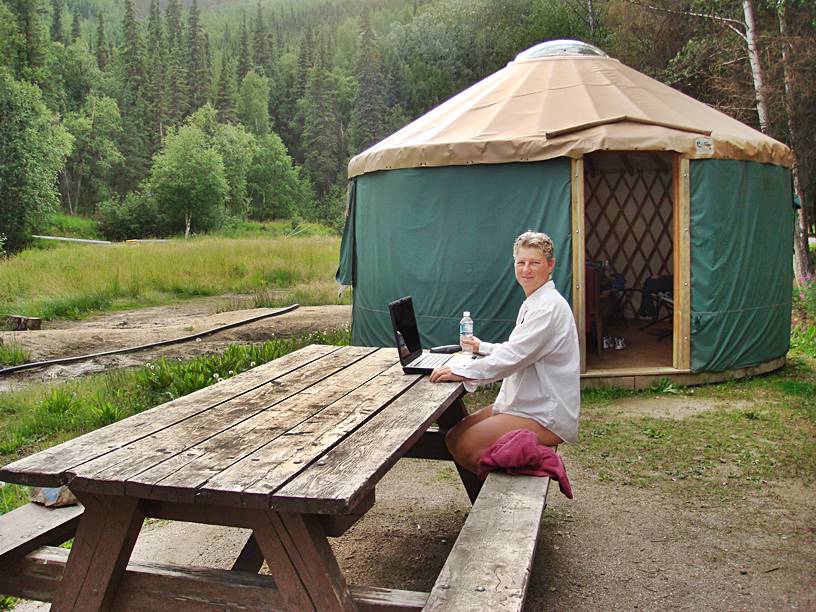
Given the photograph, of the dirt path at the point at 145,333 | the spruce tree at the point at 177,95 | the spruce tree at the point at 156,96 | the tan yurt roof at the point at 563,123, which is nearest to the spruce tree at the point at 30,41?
the spruce tree at the point at 156,96

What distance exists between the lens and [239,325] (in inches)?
297

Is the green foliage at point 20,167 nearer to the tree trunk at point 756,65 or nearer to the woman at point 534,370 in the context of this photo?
the tree trunk at point 756,65

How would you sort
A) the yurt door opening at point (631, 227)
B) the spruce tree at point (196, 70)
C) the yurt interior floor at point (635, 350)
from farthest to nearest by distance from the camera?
the spruce tree at point (196, 70), the yurt door opening at point (631, 227), the yurt interior floor at point (635, 350)

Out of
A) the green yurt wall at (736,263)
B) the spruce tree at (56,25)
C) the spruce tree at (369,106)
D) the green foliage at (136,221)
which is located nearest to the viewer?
the green yurt wall at (736,263)

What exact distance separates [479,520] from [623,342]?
4.52 metres

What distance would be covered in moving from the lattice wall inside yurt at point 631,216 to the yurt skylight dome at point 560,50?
147 centimetres

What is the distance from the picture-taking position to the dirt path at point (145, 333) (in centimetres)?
603

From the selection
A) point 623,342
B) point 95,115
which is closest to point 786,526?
point 623,342

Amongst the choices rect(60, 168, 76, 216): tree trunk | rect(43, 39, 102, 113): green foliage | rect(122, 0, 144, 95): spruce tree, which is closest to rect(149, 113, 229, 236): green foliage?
rect(60, 168, 76, 216): tree trunk

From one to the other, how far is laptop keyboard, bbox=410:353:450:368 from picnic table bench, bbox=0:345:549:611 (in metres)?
0.49

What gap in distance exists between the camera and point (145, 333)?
7.28 m

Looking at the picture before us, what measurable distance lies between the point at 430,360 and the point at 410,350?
77mm

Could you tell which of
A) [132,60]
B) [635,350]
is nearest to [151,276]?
[635,350]

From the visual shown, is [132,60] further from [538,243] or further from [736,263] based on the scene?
[538,243]
